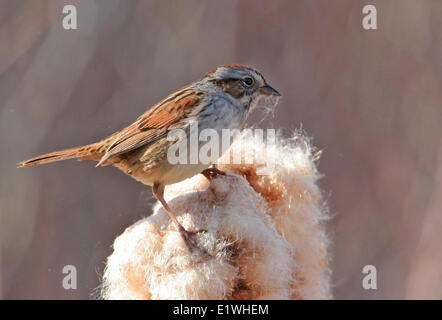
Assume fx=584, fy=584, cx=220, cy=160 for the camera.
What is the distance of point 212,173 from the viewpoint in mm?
2273

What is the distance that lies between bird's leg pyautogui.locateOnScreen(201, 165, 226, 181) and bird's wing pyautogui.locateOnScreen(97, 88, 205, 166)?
292mm

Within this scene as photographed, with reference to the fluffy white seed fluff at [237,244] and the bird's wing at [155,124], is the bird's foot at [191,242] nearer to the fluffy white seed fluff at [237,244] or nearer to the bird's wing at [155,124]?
the fluffy white seed fluff at [237,244]

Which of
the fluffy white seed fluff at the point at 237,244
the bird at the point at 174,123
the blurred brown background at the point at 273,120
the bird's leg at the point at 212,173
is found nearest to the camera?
the fluffy white seed fluff at the point at 237,244

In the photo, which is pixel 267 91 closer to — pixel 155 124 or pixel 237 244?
pixel 155 124

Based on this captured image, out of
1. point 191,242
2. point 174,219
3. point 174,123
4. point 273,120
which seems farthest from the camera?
point 273,120

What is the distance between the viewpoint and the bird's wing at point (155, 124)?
2.54m

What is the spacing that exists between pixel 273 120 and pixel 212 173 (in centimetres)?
143

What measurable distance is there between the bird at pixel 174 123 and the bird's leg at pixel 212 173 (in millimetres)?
79

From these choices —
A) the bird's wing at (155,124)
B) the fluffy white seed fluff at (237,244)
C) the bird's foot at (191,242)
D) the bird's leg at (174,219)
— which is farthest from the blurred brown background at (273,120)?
the bird's foot at (191,242)

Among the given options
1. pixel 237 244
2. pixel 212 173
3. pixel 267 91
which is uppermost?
pixel 267 91

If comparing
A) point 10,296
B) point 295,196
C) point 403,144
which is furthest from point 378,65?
point 10,296

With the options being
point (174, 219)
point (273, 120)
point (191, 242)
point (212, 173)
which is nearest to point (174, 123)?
point (212, 173)

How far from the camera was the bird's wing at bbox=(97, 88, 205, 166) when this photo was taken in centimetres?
254

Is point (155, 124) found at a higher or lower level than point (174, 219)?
higher
